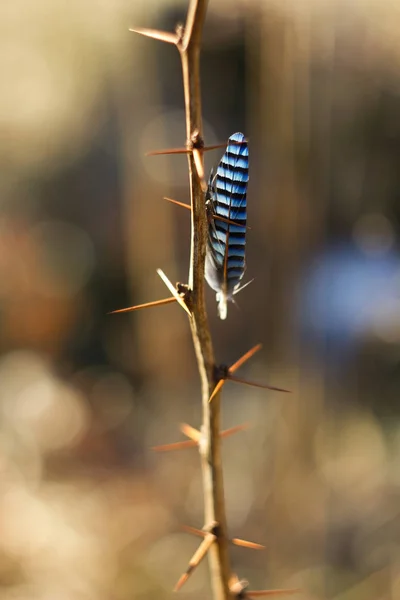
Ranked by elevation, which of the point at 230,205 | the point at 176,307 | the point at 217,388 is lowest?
the point at 176,307

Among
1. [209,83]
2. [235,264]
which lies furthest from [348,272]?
[235,264]

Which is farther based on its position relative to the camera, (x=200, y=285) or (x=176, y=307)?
(x=176, y=307)

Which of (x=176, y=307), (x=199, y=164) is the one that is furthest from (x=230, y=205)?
(x=176, y=307)

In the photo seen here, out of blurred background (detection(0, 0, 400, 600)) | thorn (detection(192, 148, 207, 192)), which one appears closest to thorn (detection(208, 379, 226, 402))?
thorn (detection(192, 148, 207, 192))

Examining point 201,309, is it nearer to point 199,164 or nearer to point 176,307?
point 199,164

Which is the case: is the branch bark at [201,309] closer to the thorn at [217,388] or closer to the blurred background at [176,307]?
the thorn at [217,388]

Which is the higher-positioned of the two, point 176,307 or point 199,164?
point 199,164

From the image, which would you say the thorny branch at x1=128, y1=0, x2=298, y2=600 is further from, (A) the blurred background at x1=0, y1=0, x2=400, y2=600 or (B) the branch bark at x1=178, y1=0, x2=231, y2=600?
(A) the blurred background at x1=0, y1=0, x2=400, y2=600
